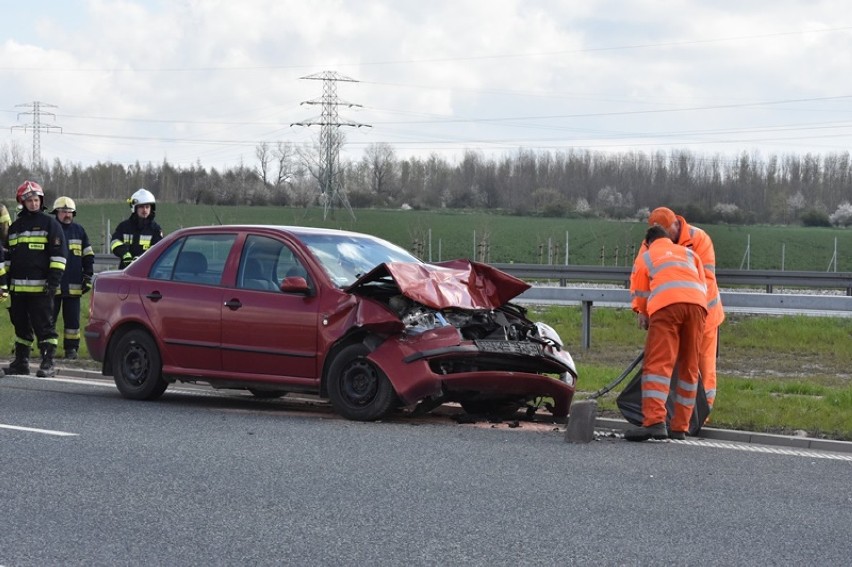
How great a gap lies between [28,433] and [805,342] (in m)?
11.5

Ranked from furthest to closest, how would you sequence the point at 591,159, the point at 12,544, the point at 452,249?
the point at 591,159
the point at 452,249
the point at 12,544

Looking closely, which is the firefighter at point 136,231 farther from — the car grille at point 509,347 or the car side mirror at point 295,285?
the car grille at point 509,347

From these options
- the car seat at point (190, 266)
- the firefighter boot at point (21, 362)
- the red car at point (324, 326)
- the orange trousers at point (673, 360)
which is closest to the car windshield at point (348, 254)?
the red car at point (324, 326)

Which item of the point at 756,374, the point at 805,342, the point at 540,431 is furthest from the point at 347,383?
the point at 805,342

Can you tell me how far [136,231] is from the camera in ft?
45.9

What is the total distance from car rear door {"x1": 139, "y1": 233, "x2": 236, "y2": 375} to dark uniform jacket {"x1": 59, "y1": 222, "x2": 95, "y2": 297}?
13.7ft

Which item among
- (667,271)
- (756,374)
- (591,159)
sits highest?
(591,159)

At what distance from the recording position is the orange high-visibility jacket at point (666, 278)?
29.6 ft

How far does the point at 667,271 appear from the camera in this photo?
29.9 ft

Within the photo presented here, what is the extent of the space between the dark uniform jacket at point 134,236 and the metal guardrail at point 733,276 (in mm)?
13778

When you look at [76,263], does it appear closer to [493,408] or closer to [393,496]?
[493,408]

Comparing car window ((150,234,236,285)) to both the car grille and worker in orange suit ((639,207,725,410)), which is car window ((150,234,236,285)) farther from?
worker in orange suit ((639,207,725,410))

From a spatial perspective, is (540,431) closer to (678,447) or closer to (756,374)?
(678,447)

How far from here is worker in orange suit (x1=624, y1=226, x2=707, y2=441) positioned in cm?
891
